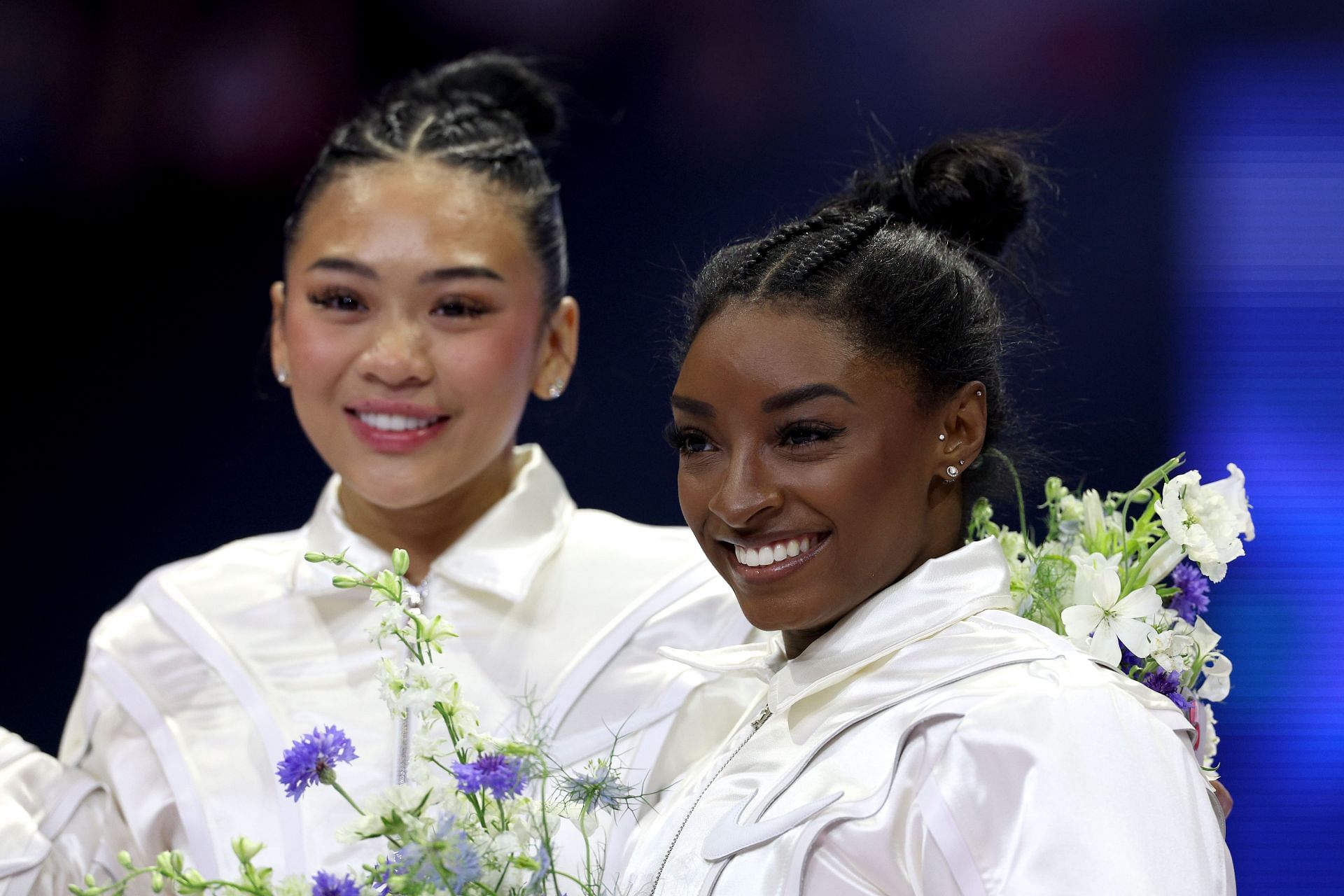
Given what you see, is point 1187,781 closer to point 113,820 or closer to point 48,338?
point 113,820

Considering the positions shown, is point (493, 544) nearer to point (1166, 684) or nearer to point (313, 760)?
point (313, 760)

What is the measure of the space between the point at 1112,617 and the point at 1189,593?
0.16m

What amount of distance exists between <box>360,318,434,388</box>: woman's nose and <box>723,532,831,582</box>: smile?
74cm

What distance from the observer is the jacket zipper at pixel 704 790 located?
4.65ft

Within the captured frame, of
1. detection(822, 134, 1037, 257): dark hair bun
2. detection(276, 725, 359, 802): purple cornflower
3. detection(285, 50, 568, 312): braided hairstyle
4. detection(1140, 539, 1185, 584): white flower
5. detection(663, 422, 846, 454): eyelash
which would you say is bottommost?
detection(276, 725, 359, 802): purple cornflower

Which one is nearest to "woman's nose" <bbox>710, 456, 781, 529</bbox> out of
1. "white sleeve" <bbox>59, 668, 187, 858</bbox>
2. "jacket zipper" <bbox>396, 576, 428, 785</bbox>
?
"jacket zipper" <bbox>396, 576, 428, 785</bbox>

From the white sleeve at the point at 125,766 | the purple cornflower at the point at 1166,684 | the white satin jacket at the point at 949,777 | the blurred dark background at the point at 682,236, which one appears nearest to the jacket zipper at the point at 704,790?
the white satin jacket at the point at 949,777

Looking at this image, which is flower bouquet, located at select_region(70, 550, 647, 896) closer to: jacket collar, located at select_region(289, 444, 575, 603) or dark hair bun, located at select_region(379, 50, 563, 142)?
jacket collar, located at select_region(289, 444, 575, 603)

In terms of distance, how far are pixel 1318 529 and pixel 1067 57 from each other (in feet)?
3.01

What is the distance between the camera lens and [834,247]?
1.48m

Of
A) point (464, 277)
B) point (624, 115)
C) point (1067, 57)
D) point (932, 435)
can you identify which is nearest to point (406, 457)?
point (464, 277)

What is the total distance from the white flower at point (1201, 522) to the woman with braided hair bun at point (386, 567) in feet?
2.10

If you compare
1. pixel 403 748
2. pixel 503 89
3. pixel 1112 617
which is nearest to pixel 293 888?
pixel 403 748

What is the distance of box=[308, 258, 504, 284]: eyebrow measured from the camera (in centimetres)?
206
